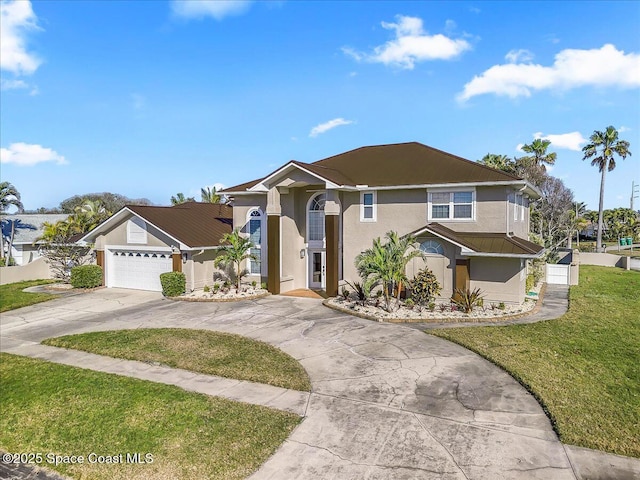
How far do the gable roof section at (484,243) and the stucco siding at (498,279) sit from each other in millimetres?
630

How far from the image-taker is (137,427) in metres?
7.27

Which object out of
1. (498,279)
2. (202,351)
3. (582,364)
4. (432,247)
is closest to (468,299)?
(498,279)

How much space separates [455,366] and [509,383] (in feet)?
4.31

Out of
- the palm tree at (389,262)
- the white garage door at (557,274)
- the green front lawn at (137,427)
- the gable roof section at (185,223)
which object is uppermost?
the gable roof section at (185,223)

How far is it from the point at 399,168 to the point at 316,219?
15.6ft

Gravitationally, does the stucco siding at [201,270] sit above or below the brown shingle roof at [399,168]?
below

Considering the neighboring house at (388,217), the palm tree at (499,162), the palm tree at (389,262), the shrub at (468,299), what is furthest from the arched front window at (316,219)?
the palm tree at (499,162)

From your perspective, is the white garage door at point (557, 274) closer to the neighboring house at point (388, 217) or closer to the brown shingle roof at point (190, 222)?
the neighboring house at point (388, 217)

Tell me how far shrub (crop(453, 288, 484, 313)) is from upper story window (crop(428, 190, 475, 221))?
3201mm

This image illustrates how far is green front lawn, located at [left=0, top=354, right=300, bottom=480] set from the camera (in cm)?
618

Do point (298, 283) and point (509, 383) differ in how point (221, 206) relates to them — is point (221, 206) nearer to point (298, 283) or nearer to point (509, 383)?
point (298, 283)

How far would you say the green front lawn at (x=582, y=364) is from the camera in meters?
6.86

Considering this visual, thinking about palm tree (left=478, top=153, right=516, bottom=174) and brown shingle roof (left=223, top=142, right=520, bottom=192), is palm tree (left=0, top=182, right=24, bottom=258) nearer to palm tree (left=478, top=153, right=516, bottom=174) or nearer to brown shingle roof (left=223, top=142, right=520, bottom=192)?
brown shingle roof (left=223, top=142, right=520, bottom=192)

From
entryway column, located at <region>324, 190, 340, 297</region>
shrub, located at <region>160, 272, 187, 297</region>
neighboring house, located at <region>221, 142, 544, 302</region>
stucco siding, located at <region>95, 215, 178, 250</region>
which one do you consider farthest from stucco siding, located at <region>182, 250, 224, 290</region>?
entryway column, located at <region>324, 190, 340, 297</region>
